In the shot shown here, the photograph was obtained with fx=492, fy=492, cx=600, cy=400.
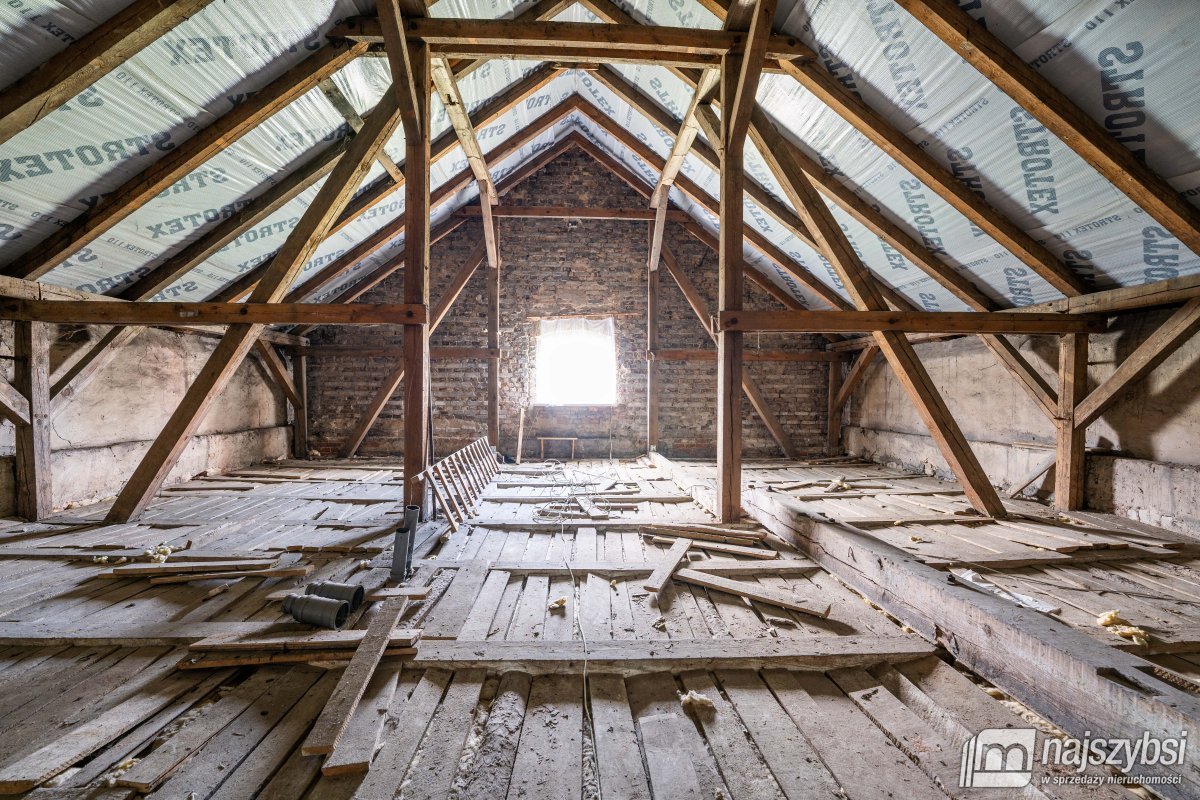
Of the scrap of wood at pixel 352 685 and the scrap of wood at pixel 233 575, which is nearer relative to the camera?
the scrap of wood at pixel 352 685

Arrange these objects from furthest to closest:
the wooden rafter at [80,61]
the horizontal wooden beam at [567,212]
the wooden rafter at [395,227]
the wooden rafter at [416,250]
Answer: the horizontal wooden beam at [567,212] < the wooden rafter at [395,227] < the wooden rafter at [416,250] < the wooden rafter at [80,61]

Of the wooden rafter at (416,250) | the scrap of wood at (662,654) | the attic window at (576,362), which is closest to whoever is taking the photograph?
the scrap of wood at (662,654)

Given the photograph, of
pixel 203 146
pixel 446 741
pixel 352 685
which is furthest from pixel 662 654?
pixel 203 146

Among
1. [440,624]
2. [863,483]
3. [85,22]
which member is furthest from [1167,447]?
[85,22]

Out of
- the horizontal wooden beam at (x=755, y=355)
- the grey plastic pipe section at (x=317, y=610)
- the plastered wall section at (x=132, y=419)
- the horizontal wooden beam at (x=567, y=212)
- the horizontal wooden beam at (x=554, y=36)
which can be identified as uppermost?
the horizontal wooden beam at (x=567, y=212)

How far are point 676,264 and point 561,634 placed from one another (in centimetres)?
702

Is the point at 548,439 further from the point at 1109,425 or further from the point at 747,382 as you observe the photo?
the point at 1109,425

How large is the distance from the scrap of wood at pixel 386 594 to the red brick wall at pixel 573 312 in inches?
230

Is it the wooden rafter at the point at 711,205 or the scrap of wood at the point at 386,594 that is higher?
the wooden rafter at the point at 711,205

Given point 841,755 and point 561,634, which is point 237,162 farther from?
point 841,755

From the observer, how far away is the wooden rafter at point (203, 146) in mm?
3654

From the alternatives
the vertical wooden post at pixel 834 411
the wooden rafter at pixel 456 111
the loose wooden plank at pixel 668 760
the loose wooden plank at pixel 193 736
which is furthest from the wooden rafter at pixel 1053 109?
the vertical wooden post at pixel 834 411
